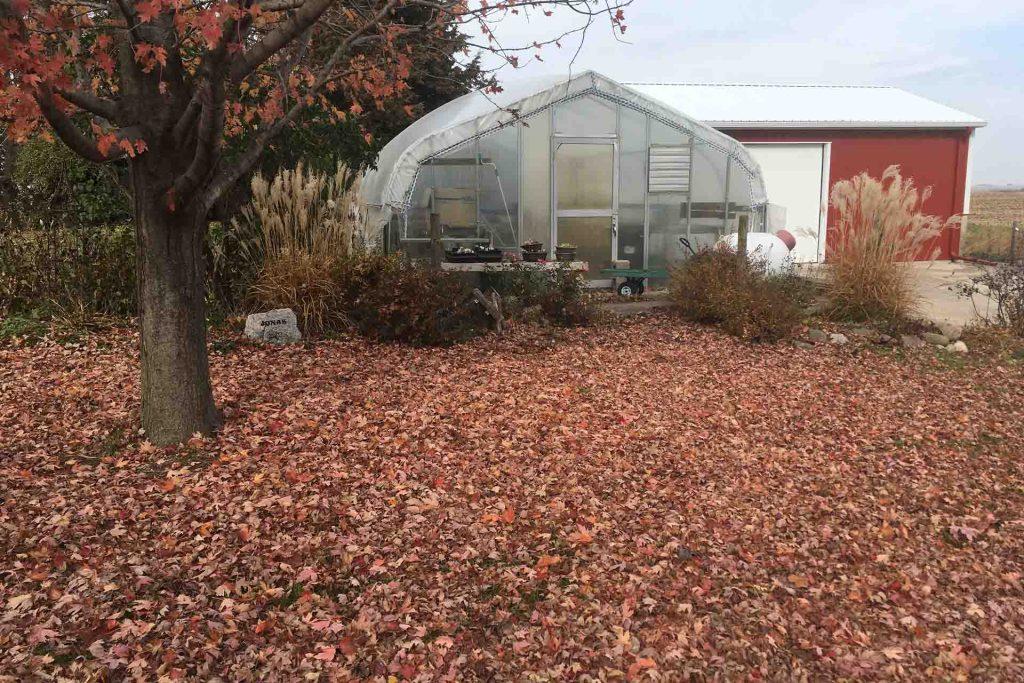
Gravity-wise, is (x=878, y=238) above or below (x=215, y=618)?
above

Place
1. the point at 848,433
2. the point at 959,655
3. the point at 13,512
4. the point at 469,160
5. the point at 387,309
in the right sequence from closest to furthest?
the point at 959,655 < the point at 13,512 < the point at 848,433 < the point at 387,309 < the point at 469,160

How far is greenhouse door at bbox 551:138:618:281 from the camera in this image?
1124 cm

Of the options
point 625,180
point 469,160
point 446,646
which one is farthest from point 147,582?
point 625,180

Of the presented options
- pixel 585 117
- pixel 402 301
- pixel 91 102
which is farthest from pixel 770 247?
pixel 91 102

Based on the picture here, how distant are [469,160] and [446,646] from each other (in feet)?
27.0

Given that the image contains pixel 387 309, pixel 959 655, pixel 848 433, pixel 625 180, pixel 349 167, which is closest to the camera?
pixel 959 655

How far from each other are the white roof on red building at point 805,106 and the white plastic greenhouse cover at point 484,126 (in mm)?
4244

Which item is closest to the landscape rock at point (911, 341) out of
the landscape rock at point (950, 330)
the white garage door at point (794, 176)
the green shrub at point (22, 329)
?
the landscape rock at point (950, 330)

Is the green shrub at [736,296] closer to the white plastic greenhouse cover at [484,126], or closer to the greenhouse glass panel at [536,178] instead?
the greenhouse glass panel at [536,178]

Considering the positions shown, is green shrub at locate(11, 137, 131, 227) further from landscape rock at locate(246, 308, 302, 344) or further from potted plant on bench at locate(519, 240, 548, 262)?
potted plant on bench at locate(519, 240, 548, 262)

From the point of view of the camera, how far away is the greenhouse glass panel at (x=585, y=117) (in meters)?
11.1

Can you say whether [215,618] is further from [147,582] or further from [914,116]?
[914,116]

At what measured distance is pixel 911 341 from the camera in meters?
8.41

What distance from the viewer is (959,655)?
10.8ft
